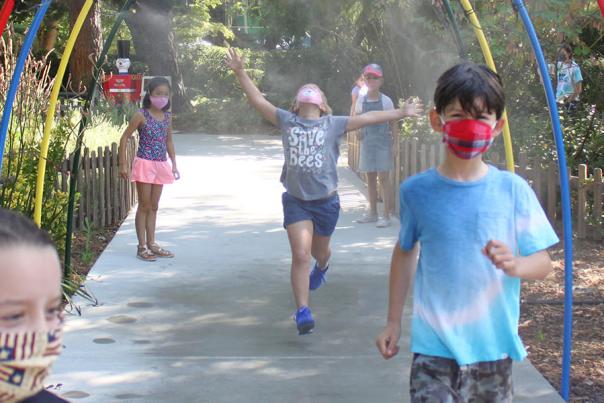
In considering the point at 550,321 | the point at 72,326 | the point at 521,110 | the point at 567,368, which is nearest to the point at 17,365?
the point at 567,368

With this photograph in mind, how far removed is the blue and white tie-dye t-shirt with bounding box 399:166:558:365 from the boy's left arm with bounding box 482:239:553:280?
5 cm

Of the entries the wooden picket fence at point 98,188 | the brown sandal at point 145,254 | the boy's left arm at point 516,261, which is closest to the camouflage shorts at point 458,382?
the boy's left arm at point 516,261

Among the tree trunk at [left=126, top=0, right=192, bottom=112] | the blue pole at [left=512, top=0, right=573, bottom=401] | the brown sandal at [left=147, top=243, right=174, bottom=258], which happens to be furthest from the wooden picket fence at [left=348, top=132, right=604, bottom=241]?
the tree trunk at [left=126, top=0, right=192, bottom=112]

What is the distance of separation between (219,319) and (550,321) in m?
2.23

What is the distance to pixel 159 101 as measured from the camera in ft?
26.1

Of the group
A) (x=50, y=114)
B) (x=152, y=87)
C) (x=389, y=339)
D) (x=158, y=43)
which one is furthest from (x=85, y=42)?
(x=389, y=339)

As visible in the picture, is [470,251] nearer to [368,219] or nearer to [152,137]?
[152,137]

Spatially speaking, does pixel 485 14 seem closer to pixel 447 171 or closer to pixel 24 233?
pixel 447 171

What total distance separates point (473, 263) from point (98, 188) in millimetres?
7170

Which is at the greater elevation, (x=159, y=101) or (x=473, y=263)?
(x=159, y=101)

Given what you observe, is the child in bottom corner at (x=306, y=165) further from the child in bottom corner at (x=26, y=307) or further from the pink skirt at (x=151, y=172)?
the child in bottom corner at (x=26, y=307)

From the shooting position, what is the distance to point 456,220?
3.17 metres

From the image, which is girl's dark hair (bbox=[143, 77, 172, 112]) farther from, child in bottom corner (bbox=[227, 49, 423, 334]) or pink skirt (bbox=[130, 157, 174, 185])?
child in bottom corner (bbox=[227, 49, 423, 334])

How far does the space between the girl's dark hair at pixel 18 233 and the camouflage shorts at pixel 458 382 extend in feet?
6.69
